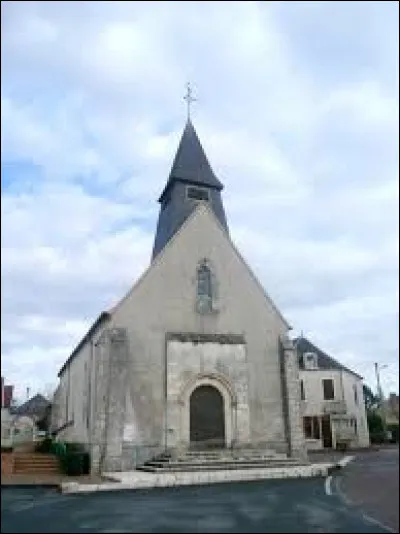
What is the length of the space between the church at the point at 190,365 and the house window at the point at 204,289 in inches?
1.9

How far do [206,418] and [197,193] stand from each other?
12.4 meters

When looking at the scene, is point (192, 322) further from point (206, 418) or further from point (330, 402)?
point (330, 402)

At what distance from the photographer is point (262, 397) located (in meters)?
25.0

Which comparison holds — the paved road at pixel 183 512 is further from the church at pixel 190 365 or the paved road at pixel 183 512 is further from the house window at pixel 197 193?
the house window at pixel 197 193

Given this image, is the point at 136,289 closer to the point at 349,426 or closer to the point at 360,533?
the point at 360,533

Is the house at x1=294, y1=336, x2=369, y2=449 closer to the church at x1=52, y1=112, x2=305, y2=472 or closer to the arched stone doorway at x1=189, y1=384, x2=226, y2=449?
the church at x1=52, y1=112, x2=305, y2=472

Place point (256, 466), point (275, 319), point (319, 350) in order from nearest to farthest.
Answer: point (256, 466) < point (275, 319) < point (319, 350)

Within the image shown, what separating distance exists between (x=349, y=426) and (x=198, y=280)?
2498 centimetres

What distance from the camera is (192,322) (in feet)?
81.6

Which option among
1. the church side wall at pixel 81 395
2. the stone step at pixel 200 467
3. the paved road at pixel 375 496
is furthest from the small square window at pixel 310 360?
the paved road at pixel 375 496

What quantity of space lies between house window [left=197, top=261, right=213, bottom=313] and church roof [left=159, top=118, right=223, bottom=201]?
6.53m

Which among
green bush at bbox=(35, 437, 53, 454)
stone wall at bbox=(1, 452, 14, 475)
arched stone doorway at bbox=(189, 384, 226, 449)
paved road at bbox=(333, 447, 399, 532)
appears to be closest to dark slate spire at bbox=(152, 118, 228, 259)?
arched stone doorway at bbox=(189, 384, 226, 449)

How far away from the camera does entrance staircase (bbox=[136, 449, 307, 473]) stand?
20.3m

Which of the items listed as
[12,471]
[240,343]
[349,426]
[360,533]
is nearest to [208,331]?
[240,343]
